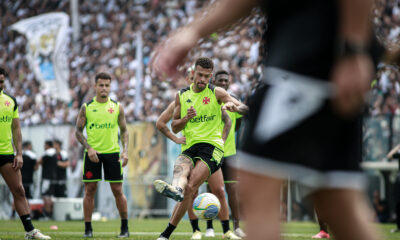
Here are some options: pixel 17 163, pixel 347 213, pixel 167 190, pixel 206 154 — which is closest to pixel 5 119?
pixel 17 163

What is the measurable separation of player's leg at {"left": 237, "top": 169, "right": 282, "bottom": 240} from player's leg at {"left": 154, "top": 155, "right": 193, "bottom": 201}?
444 centimetres

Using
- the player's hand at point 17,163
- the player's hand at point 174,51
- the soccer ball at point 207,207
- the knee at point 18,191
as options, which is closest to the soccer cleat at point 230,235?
the soccer ball at point 207,207

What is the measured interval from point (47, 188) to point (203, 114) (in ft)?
38.2

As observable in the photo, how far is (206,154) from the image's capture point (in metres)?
8.78

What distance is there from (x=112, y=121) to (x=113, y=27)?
57.9 ft

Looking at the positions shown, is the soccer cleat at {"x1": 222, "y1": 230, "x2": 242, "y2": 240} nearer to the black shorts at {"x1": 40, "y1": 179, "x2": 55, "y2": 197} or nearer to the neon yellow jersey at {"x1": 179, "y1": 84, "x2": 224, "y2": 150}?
the neon yellow jersey at {"x1": 179, "y1": 84, "x2": 224, "y2": 150}

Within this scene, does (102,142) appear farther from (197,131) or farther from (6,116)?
(197,131)

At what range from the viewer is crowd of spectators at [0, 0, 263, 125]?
2252 cm

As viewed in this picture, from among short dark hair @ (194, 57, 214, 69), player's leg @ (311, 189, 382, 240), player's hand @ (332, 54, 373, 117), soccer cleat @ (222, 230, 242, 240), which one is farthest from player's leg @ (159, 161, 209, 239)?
player's hand @ (332, 54, 373, 117)

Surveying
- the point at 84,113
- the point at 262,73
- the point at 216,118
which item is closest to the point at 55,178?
the point at 84,113

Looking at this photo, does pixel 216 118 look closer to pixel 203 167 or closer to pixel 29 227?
pixel 203 167

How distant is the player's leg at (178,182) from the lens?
7.47 m

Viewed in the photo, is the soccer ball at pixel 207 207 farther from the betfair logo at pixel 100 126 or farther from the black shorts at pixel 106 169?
the betfair logo at pixel 100 126

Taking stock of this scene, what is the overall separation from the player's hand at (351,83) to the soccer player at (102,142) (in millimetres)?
8367
